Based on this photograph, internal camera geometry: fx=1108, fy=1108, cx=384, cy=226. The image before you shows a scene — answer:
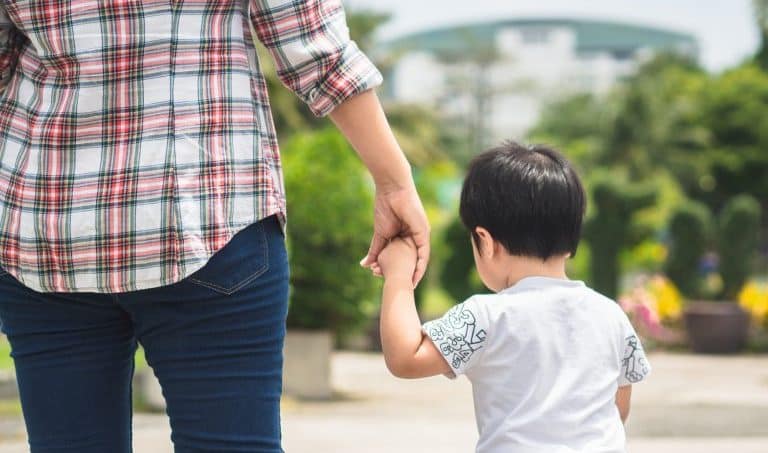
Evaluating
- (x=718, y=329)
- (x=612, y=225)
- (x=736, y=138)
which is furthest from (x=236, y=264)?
(x=736, y=138)

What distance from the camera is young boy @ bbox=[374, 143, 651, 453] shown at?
1811 millimetres

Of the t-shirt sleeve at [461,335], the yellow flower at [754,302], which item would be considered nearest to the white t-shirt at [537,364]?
the t-shirt sleeve at [461,335]

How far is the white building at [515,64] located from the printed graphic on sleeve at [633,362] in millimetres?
68346

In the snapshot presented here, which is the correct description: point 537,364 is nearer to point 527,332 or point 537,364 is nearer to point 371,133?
point 527,332

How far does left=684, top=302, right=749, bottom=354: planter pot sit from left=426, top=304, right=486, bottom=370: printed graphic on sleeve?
13.5 meters

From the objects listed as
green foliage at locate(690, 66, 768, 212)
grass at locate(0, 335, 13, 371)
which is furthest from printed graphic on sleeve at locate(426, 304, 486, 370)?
green foliage at locate(690, 66, 768, 212)

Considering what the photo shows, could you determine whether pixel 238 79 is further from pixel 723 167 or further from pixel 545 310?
pixel 723 167

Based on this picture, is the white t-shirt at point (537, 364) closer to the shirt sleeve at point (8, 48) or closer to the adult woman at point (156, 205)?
the adult woman at point (156, 205)

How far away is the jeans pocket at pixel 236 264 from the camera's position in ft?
5.04

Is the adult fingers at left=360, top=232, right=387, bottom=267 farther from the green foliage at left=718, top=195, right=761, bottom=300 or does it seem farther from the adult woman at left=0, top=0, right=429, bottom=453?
the green foliage at left=718, top=195, right=761, bottom=300

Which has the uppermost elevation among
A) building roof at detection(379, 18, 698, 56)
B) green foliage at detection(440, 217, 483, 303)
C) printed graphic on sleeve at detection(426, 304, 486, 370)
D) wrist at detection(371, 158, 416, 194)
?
building roof at detection(379, 18, 698, 56)

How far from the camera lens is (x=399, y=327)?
72.2 inches

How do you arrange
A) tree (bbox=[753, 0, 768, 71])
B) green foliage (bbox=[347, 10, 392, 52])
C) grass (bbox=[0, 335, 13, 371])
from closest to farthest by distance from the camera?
grass (bbox=[0, 335, 13, 371]) → green foliage (bbox=[347, 10, 392, 52]) → tree (bbox=[753, 0, 768, 71])

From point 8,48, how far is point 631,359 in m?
1.15
